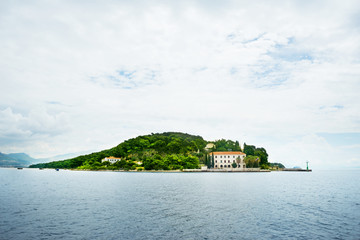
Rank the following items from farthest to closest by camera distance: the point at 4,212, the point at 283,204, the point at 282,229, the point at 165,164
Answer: the point at 165,164 → the point at 283,204 → the point at 4,212 → the point at 282,229

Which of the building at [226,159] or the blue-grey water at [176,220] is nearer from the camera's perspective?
the blue-grey water at [176,220]

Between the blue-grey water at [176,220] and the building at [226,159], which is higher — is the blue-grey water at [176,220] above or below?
below

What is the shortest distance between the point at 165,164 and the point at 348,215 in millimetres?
147068

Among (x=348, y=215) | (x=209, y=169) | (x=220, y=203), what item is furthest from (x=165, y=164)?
(x=348, y=215)

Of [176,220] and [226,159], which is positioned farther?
[226,159]

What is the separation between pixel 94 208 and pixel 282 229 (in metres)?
25.4

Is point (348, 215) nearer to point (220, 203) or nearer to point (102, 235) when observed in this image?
point (220, 203)

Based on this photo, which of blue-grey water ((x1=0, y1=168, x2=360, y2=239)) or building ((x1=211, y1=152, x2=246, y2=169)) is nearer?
blue-grey water ((x1=0, y1=168, x2=360, y2=239))

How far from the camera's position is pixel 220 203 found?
41.2m

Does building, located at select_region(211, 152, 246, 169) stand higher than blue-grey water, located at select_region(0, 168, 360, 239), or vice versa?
building, located at select_region(211, 152, 246, 169)

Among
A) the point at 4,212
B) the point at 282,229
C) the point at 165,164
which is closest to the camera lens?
the point at 282,229

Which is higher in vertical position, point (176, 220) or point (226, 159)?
point (226, 159)

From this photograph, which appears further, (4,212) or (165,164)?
(165,164)

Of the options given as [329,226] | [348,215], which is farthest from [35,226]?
[348,215]
